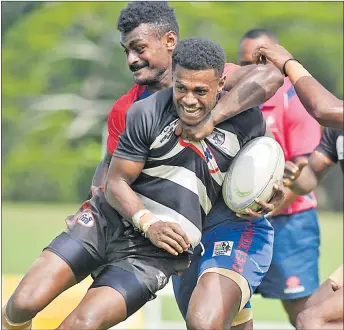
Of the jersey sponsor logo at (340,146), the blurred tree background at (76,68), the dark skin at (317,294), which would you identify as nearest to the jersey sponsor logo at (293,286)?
the dark skin at (317,294)

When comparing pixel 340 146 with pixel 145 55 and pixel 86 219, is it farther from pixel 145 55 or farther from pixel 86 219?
pixel 86 219

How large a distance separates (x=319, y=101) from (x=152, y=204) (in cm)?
129

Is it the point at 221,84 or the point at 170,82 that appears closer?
the point at 221,84

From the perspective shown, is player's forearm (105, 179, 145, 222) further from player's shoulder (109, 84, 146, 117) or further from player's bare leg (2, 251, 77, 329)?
player's shoulder (109, 84, 146, 117)

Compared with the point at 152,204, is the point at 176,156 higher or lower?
higher

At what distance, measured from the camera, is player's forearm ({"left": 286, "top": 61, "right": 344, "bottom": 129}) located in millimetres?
5117

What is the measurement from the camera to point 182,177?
556cm

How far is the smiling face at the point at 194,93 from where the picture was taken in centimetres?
535

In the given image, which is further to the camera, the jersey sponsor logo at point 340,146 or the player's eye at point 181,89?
the jersey sponsor logo at point 340,146

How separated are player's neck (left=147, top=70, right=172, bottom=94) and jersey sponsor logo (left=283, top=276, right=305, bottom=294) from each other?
7.81 feet

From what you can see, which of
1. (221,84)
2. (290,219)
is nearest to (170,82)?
(221,84)

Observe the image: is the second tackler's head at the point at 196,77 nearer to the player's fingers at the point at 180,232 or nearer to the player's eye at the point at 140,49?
the player's eye at the point at 140,49

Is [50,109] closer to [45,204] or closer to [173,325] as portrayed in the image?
[45,204]

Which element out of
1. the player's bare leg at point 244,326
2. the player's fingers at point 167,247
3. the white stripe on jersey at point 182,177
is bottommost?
the player's bare leg at point 244,326
